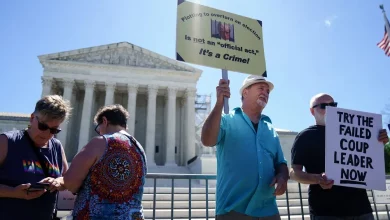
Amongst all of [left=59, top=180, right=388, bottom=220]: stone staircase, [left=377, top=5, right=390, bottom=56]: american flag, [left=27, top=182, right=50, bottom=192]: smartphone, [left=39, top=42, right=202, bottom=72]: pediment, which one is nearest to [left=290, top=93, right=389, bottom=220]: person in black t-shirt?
[left=27, top=182, right=50, bottom=192]: smartphone

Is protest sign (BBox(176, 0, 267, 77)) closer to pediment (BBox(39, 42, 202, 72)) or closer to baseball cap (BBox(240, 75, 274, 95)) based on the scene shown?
baseball cap (BBox(240, 75, 274, 95))

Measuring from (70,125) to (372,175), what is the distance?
31.7 m

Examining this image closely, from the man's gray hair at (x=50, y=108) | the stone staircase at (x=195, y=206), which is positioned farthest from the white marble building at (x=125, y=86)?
the man's gray hair at (x=50, y=108)

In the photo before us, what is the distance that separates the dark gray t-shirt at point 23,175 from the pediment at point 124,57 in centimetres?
2923

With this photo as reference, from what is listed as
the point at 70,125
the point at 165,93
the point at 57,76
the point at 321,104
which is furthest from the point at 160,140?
the point at 321,104

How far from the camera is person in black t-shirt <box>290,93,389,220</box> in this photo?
10.0 feet

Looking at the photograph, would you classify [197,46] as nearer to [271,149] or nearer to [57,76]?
[271,149]

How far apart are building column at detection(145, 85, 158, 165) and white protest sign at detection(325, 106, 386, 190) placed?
26.8 metres

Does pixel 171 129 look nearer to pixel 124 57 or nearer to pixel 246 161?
pixel 124 57

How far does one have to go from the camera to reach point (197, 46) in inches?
130

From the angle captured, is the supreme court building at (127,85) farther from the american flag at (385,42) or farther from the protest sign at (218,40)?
the protest sign at (218,40)

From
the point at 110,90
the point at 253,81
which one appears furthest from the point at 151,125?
the point at 253,81

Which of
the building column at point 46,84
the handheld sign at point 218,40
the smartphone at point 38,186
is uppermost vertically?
the building column at point 46,84

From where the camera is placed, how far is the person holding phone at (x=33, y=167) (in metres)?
2.43
